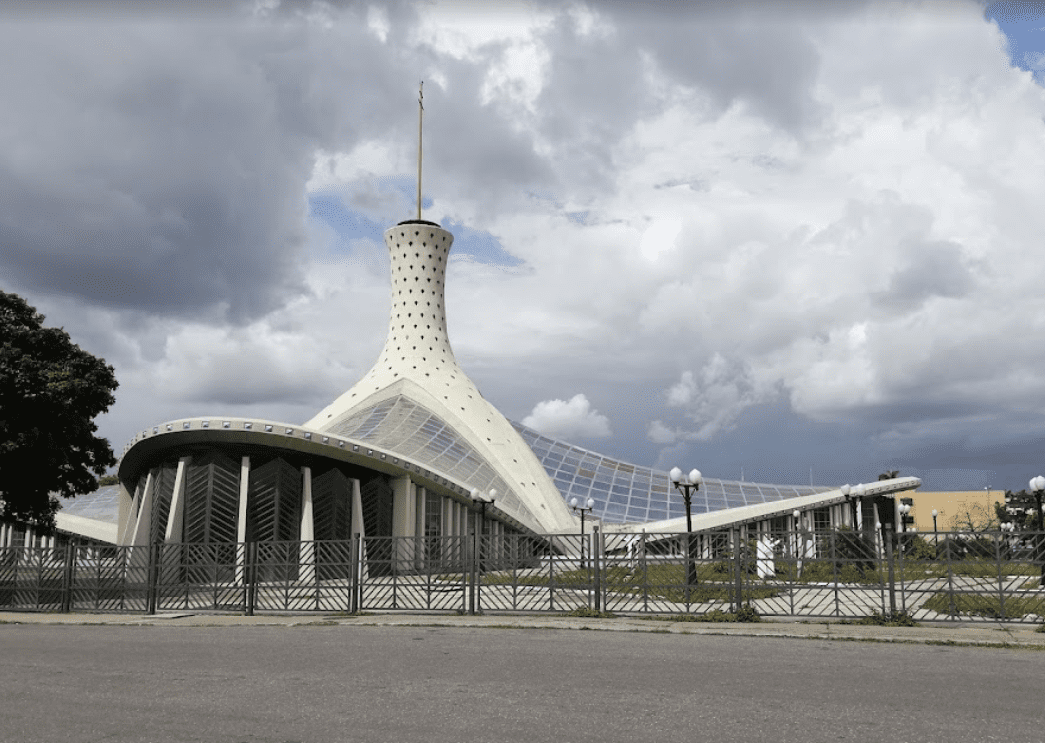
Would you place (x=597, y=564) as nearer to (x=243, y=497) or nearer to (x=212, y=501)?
(x=243, y=497)

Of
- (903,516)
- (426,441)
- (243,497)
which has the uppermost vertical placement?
(426,441)

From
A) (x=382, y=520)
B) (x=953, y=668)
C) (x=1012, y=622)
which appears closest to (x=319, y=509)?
(x=382, y=520)

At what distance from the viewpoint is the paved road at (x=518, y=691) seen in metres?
7.75

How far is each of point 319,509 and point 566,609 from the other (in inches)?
604

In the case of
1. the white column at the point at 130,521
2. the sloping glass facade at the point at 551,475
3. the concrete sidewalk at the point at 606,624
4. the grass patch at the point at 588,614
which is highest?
the sloping glass facade at the point at 551,475

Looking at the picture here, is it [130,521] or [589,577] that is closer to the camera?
[589,577]

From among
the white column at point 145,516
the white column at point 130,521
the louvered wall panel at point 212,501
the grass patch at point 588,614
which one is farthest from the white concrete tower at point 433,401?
the grass patch at point 588,614

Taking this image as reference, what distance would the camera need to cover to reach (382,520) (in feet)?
117

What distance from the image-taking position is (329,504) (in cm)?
3359

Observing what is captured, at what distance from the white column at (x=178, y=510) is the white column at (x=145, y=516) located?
127 centimetres

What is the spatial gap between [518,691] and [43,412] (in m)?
22.9

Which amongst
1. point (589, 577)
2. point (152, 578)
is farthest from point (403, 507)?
point (589, 577)

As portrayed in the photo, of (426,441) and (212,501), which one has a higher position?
(426,441)

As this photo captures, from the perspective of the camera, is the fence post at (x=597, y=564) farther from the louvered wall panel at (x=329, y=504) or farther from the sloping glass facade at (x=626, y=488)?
the sloping glass facade at (x=626, y=488)
